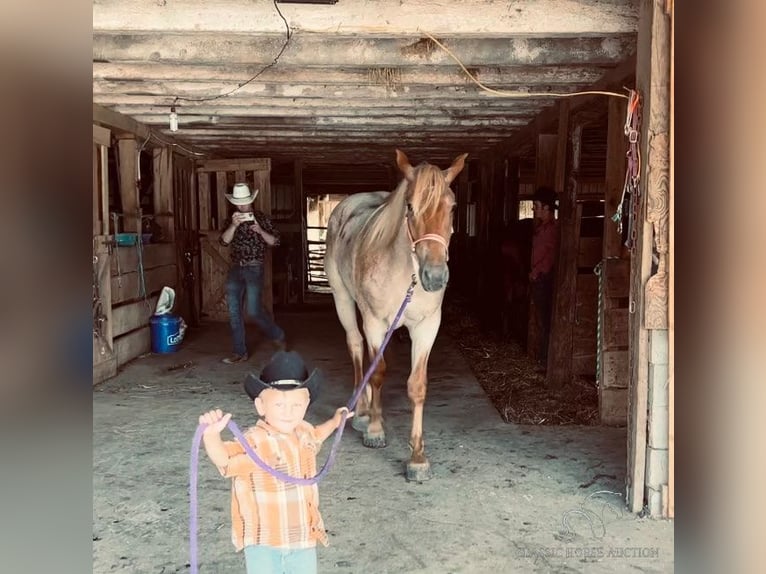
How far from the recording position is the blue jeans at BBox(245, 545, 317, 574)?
5.85ft

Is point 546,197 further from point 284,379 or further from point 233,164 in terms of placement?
point 233,164

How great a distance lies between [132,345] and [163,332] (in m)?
0.46

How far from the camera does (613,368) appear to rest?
4.52 metres

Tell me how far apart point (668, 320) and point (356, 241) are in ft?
6.78

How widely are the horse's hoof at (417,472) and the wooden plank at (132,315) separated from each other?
389cm

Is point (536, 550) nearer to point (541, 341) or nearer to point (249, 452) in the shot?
point (249, 452)

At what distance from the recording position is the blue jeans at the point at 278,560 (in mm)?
1782

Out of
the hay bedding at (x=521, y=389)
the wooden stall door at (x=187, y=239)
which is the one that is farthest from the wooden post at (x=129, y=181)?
the hay bedding at (x=521, y=389)

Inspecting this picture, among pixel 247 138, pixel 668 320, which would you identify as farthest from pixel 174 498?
pixel 247 138

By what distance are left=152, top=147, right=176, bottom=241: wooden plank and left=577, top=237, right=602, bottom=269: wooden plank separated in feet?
17.2

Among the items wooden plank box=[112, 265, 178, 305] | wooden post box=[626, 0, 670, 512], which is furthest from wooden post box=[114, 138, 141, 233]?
wooden post box=[626, 0, 670, 512]

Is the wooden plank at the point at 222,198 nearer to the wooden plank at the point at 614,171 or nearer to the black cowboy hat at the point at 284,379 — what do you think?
the wooden plank at the point at 614,171

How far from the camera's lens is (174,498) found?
326 centimetres

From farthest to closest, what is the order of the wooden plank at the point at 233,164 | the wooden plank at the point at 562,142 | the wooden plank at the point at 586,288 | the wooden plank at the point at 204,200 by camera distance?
the wooden plank at the point at 204,200, the wooden plank at the point at 233,164, the wooden plank at the point at 562,142, the wooden plank at the point at 586,288
